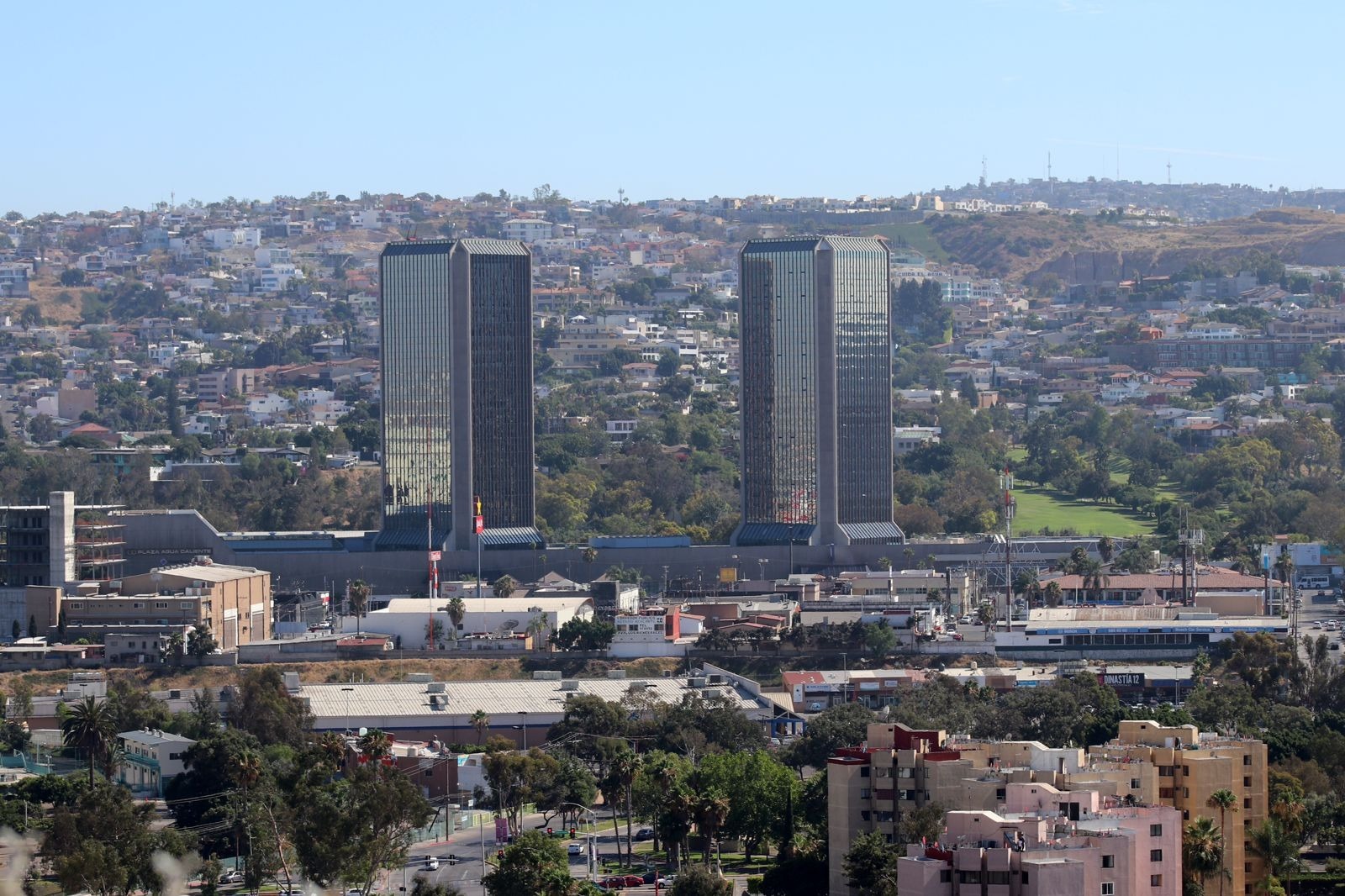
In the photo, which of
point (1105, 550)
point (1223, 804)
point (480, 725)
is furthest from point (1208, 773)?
point (1105, 550)

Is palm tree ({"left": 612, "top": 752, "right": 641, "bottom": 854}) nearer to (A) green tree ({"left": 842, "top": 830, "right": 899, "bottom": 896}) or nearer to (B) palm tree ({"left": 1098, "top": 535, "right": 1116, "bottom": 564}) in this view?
(A) green tree ({"left": 842, "top": 830, "right": 899, "bottom": 896})

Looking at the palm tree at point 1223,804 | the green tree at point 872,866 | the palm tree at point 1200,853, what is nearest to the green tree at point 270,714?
the green tree at point 872,866

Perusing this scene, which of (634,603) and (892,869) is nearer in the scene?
(892,869)

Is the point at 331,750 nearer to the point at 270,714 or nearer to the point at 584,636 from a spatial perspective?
the point at 270,714

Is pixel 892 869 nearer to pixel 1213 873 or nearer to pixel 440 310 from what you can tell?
pixel 1213 873

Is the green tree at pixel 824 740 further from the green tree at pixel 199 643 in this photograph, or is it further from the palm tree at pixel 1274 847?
the green tree at pixel 199 643

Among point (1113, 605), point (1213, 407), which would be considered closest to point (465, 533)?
point (1113, 605)
